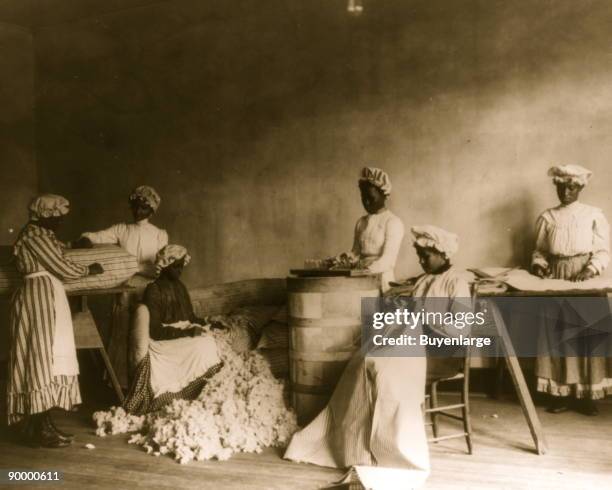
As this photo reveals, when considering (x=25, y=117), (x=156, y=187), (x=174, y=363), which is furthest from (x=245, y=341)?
(x=25, y=117)

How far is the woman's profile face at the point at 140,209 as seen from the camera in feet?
18.2

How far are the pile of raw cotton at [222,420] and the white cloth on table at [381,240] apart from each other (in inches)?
46.8

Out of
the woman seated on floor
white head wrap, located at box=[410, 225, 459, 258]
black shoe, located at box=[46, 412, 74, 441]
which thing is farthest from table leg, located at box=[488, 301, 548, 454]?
black shoe, located at box=[46, 412, 74, 441]

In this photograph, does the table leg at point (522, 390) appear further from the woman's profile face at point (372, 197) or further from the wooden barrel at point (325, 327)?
the woman's profile face at point (372, 197)

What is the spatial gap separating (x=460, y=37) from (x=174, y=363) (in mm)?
3787

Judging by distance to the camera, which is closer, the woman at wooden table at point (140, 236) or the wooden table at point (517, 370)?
the wooden table at point (517, 370)

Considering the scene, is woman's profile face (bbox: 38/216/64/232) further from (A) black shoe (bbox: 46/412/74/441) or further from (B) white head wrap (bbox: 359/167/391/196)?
(B) white head wrap (bbox: 359/167/391/196)

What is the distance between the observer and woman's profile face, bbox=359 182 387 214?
4836 mm

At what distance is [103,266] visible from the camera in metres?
4.80

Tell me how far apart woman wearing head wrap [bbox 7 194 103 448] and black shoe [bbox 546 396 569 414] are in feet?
11.1

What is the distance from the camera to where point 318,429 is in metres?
3.72

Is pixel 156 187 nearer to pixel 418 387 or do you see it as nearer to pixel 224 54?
pixel 224 54

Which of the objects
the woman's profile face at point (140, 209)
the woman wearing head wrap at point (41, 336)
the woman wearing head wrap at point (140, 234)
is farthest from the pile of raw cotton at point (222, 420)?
the woman's profile face at point (140, 209)

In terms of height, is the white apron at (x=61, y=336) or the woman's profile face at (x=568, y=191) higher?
the woman's profile face at (x=568, y=191)
